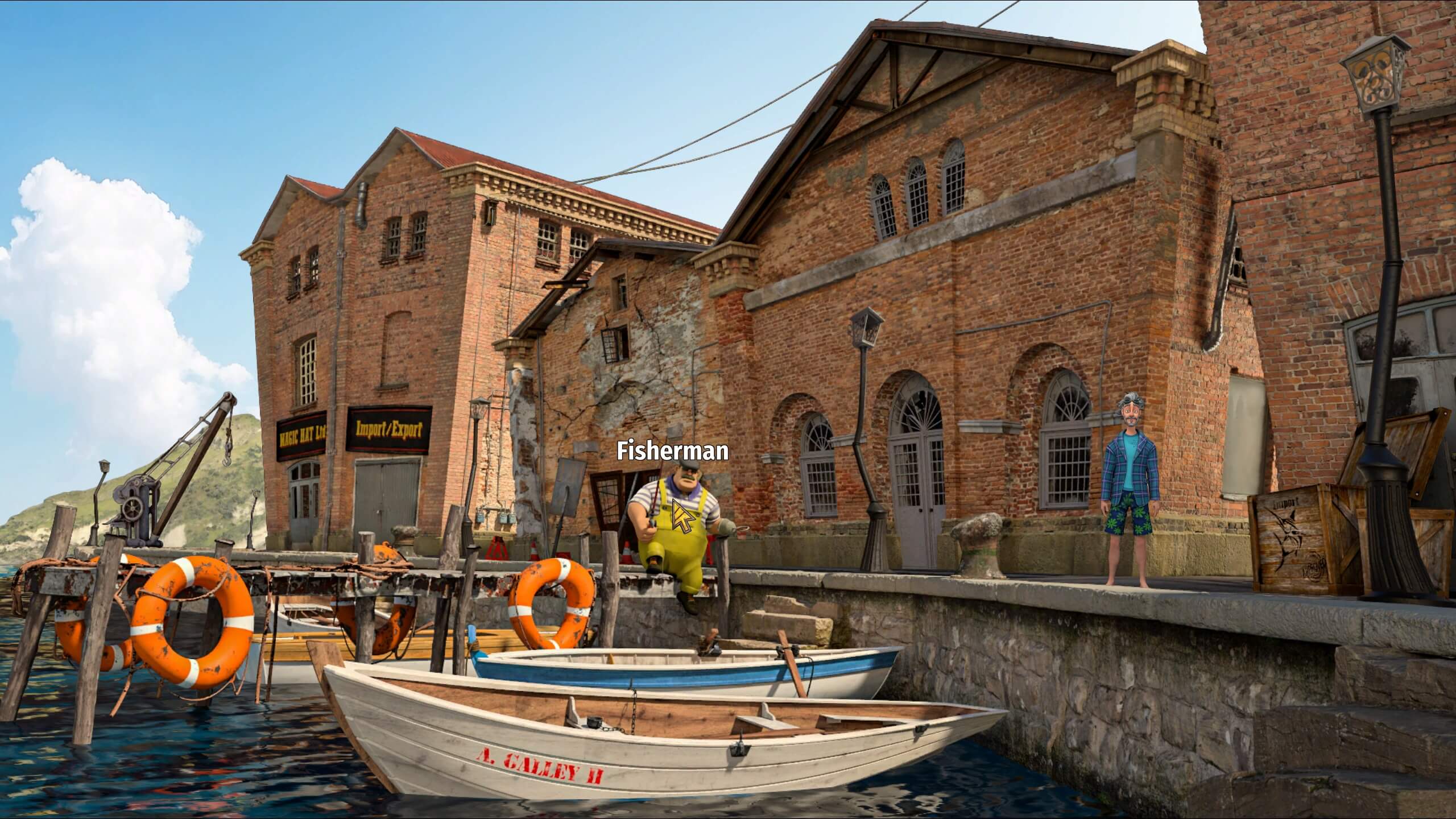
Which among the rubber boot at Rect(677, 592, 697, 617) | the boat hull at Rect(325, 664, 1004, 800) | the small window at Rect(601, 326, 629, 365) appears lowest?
the boat hull at Rect(325, 664, 1004, 800)

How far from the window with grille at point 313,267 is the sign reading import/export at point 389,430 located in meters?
5.42

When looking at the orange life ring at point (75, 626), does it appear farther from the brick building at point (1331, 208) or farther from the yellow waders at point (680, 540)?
the brick building at point (1331, 208)

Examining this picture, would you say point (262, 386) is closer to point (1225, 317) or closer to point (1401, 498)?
point (1225, 317)

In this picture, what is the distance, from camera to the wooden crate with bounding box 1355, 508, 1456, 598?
6.74 metres

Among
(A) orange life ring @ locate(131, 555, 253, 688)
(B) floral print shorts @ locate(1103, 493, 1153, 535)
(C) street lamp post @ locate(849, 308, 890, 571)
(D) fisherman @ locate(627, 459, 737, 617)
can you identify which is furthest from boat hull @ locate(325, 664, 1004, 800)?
(C) street lamp post @ locate(849, 308, 890, 571)

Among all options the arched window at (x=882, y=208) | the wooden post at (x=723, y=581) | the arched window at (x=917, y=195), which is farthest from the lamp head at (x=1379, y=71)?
the arched window at (x=882, y=208)

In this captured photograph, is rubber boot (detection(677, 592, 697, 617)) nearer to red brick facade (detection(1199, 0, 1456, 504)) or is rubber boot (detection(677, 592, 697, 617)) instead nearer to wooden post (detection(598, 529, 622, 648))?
wooden post (detection(598, 529, 622, 648))

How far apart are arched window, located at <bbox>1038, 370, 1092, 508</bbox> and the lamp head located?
761 centimetres

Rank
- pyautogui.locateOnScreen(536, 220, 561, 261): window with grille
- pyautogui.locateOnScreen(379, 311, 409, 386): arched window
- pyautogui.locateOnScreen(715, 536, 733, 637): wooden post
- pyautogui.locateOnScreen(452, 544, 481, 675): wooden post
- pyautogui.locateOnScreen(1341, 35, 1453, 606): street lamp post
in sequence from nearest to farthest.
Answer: pyautogui.locateOnScreen(1341, 35, 1453, 606): street lamp post < pyautogui.locateOnScreen(452, 544, 481, 675): wooden post < pyautogui.locateOnScreen(715, 536, 733, 637): wooden post < pyautogui.locateOnScreen(379, 311, 409, 386): arched window < pyautogui.locateOnScreen(536, 220, 561, 261): window with grille

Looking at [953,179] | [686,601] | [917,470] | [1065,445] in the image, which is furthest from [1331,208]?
[686,601]

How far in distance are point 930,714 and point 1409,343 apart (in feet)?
19.5

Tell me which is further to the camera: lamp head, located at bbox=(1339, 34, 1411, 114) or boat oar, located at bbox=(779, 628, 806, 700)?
boat oar, located at bbox=(779, 628, 806, 700)

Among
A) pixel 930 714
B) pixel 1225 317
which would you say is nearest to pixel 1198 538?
pixel 1225 317

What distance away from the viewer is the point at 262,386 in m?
35.7
